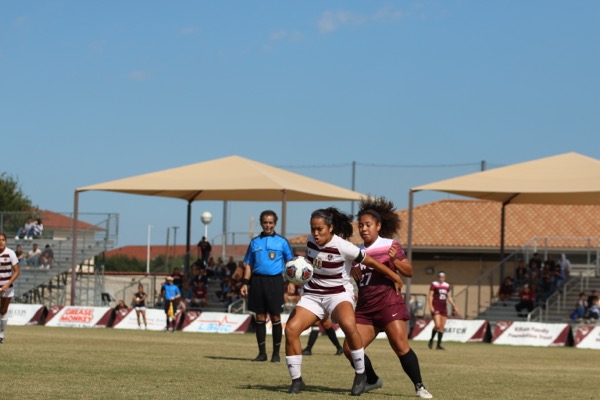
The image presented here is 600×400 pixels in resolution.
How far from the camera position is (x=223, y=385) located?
11.7m

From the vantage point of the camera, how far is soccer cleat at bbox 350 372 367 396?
35.8 feet

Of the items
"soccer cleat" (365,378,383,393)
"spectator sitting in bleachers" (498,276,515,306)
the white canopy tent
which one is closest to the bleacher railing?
"spectator sitting in bleachers" (498,276,515,306)

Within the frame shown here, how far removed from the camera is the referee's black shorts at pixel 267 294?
16.6 metres

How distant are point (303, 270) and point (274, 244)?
540cm

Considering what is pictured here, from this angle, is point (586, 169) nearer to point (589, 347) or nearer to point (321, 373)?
point (589, 347)

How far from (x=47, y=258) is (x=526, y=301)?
16.3 meters

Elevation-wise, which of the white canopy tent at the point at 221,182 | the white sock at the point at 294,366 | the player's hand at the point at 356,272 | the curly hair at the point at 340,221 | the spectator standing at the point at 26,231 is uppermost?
the white canopy tent at the point at 221,182

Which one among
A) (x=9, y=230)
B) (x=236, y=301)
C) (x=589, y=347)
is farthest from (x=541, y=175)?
(x=9, y=230)

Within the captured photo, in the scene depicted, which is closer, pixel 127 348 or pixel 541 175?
pixel 127 348

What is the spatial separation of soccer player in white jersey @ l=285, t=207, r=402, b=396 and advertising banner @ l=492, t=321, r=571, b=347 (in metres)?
19.0

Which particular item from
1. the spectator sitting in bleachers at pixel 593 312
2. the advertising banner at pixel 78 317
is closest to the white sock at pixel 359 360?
the advertising banner at pixel 78 317

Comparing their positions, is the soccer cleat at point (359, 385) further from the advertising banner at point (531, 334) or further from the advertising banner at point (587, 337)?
the advertising banner at point (531, 334)

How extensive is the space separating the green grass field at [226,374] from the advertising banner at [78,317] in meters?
11.3

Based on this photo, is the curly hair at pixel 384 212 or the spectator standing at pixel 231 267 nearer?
the curly hair at pixel 384 212
